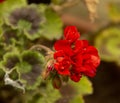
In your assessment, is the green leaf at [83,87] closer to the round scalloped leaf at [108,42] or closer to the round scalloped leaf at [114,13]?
the round scalloped leaf at [108,42]

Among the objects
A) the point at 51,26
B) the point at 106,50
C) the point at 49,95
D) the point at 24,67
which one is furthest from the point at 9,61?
the point at 106,50

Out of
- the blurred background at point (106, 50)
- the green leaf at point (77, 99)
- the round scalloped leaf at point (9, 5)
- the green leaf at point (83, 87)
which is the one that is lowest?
the blurred background at point (106, 50)

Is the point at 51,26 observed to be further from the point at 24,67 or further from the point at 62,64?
the point at 62,64

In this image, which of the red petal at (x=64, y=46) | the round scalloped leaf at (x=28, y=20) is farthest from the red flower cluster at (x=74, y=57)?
the round scalloped leaf at (x=28, y=20)

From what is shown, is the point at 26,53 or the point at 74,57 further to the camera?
the point at 26,53

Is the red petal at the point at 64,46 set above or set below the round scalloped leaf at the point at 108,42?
above

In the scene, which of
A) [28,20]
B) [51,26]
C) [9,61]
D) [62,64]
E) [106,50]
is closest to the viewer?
[62,64]

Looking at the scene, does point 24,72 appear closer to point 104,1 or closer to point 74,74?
point 74,74

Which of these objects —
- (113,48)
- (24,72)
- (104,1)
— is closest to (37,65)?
(24,72)
